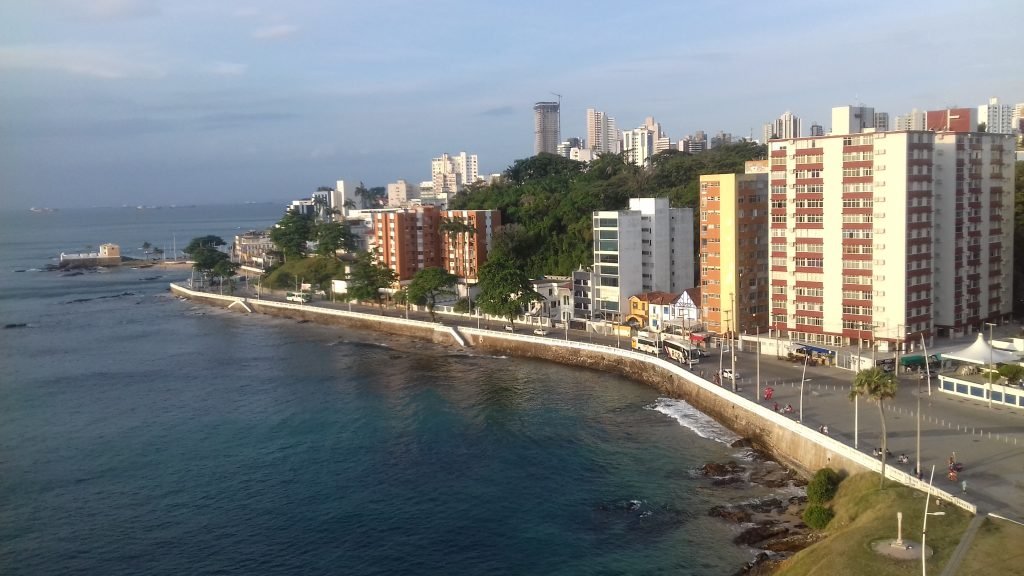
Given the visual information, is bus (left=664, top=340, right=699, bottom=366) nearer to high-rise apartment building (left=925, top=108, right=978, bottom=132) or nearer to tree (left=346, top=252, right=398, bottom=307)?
high-rise apartment building (left=925, top=108, right=978, bottom=132)

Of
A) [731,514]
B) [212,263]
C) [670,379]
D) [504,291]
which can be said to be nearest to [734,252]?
[670,379]

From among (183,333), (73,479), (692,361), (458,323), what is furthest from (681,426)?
(183,333)

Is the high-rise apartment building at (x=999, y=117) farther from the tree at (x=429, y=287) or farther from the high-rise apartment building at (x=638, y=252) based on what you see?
the tree at (x=429, y=287)

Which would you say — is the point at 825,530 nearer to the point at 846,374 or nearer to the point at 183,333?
the point at 846,374

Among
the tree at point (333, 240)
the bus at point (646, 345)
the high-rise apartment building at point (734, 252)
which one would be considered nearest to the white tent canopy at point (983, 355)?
the high-rise apartment building at point (734, 252)

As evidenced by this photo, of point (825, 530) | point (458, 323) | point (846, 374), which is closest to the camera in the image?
point (825, 530)

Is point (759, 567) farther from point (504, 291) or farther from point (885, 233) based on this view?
point (504, 291)

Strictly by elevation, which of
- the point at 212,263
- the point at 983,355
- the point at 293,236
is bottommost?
the point at 983,355
